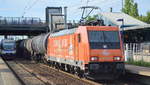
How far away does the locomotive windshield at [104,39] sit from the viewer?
17.9 m

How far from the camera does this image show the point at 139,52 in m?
27.3

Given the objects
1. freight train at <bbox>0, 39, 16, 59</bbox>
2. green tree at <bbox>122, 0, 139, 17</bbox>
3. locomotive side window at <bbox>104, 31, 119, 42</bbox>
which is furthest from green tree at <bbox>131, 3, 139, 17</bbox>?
locomotive side window at <bbox>104, 31, 119, 42</bbox>

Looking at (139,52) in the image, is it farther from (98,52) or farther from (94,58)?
(94,58)

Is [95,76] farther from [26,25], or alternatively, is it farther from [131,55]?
[26,25]

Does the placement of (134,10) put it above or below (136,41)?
above

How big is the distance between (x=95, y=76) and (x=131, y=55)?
1140 cm

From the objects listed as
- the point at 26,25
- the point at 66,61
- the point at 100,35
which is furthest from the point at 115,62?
the point at 26,25

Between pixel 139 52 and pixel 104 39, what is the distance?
9.81m

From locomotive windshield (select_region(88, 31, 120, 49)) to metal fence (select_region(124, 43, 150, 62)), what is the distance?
8.00m

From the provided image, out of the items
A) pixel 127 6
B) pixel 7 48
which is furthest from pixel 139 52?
pixel 127 6

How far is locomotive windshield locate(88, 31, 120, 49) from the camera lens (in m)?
17.9

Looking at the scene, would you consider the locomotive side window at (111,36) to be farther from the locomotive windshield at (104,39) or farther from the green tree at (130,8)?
the green tree at (130,8)

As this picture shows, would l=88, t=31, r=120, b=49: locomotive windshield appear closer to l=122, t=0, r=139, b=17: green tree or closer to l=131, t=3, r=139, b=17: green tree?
l=122, t=0, r=139, b=17: green tree

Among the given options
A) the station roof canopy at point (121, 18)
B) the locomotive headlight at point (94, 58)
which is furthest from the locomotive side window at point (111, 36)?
the station roof canopy at point (121, 18)
